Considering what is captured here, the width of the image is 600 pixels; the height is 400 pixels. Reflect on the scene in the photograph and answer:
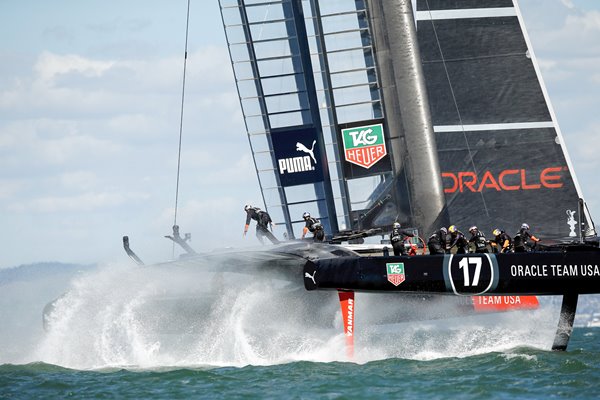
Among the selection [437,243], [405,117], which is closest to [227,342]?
[437,243]

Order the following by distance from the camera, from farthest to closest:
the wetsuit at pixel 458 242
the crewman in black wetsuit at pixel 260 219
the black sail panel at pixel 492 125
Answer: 1. the crewman in black wetsuit at pixel 260 219
2. the black sail panel at pixel 492 125
3. the wetsuit at pixel 458 242

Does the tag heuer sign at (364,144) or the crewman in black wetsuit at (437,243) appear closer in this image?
the crewman in black wetsuit at (437,243)

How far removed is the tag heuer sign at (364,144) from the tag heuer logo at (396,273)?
3651 mm

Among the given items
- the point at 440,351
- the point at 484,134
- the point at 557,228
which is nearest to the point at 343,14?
the point at 484,134

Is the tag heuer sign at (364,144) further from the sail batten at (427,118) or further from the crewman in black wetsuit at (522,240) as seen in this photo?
the crewman in black wetsuit at (522,240)

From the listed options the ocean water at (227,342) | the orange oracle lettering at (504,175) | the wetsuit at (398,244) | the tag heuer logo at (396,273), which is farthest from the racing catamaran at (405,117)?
the tag heuer logo at (396,273)

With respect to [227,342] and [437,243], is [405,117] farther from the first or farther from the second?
[227,342]

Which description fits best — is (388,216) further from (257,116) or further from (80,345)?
(80,345)

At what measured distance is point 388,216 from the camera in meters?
14.0

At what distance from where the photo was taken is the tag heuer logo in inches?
412

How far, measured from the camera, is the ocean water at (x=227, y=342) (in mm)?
9953

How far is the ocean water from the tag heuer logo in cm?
76

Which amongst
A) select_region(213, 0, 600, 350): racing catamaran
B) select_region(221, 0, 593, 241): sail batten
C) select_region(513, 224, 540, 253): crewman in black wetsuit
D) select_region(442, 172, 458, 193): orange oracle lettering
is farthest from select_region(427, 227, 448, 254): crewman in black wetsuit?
select_region(442, 172, 458, 193): orange oracle lettering

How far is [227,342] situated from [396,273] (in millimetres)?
2107
